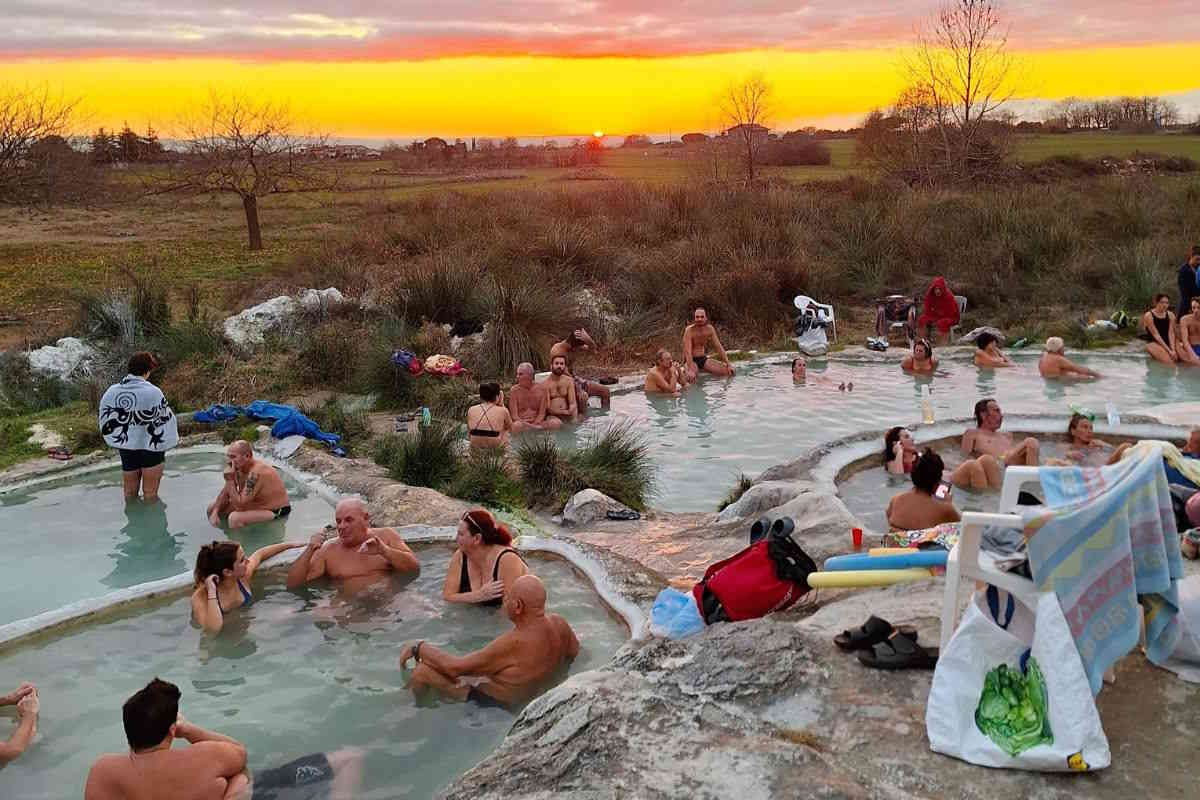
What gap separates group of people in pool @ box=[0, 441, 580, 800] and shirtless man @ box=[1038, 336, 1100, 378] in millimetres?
8760

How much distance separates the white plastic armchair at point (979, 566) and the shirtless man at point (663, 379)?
8.83m

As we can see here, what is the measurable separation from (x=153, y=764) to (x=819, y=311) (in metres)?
13.0

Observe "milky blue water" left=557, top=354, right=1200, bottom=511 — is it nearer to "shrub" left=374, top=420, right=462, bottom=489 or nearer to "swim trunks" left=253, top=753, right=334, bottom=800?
"shrub" left=374, top=420, right=462, bottom=489

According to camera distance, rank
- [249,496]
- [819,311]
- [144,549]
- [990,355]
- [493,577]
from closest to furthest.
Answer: [493,577], [144,549], [249,496], [990,355], [819,311]

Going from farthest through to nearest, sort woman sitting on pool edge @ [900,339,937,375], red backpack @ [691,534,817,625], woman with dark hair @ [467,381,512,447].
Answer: woman sitting on pool edge @ [900,339,937,375]
woman with dark hair @ [467,381,512,447]
red backpack @ [691,534,817,625]

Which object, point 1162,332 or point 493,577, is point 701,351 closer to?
point 1162,332

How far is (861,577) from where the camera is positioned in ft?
13.2

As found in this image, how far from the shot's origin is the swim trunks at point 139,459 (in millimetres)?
8211

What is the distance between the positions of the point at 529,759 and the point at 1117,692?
2.06m

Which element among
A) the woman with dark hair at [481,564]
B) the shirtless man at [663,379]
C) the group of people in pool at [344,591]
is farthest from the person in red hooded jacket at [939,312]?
the woman with dark hair at [481,564]

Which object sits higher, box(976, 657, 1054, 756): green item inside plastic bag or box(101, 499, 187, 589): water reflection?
box(976, 657, 1054, 756): green item inside plastic bag

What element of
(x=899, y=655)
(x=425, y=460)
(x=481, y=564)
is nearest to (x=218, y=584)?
(x=481, y=564)

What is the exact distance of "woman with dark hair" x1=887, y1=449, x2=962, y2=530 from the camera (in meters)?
6.84

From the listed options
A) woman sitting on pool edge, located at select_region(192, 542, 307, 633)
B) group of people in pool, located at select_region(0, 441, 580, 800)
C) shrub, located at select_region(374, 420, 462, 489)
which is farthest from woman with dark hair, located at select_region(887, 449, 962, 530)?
woman sitting on pool edge, located at select_region(192, 542, 307, 633)
